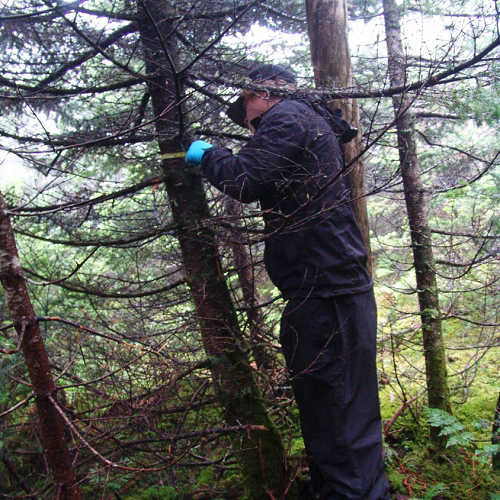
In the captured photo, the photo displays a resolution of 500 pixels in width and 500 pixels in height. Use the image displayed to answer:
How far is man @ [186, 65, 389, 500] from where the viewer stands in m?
2.56

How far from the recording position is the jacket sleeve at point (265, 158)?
98.0 inches

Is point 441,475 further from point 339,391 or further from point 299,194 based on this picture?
point 299,194

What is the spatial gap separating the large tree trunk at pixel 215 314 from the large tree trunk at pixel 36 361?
121 cm

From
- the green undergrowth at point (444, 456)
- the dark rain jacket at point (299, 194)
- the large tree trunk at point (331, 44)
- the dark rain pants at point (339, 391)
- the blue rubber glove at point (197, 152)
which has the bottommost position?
the green undergrowth at point (444, 456)

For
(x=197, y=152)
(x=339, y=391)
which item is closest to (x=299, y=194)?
(x=197, y=152)

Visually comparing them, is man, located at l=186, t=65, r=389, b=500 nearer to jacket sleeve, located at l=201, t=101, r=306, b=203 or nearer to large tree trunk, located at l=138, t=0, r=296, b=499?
jacket sleeve, located at l=201, t=101, r=306, b=203

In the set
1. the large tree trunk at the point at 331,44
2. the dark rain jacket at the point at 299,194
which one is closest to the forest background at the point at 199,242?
the large tree trunk at the point at 331,44

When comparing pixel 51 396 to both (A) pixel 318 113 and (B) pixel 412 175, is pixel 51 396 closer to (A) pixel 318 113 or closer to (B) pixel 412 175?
(A) pixel 318 113

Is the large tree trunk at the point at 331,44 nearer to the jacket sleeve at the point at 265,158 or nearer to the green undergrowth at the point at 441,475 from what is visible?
the jacket sleeve at the point at 265,158

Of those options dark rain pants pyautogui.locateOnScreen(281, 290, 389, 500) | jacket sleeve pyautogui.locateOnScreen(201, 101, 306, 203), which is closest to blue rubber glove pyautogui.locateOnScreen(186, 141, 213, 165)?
jacket sleeve pyautogui.locateOnScreen(201, 101, 306, 203)

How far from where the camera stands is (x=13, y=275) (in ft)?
6.30

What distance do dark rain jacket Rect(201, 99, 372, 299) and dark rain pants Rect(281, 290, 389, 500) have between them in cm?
16

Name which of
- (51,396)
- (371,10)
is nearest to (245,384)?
(51,396)

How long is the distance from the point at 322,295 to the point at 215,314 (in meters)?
1.01
